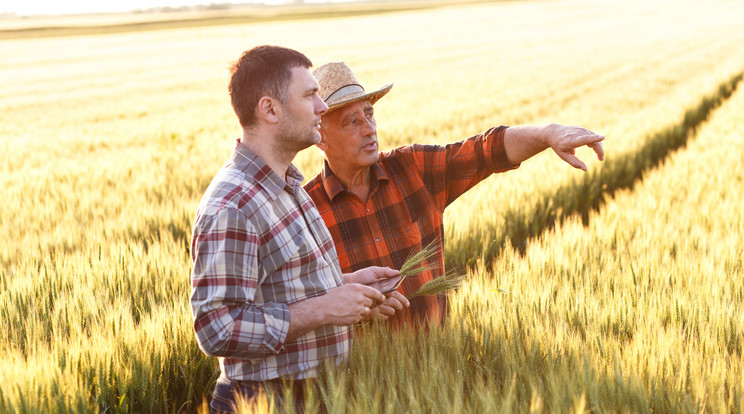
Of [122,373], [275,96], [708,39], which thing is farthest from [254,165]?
[708,39]

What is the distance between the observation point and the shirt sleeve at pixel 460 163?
2.91m

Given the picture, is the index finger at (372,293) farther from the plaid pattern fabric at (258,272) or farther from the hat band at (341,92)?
the hat band at (341,92)

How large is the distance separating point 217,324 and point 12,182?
220 inches

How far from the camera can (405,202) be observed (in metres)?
3.03

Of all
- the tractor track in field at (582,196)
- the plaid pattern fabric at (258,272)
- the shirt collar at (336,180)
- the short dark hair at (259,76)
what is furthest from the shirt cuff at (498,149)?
the short dark hair at (259,76)

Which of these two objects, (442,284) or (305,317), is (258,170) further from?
(442,284)

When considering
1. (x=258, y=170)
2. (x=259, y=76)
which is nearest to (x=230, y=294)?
(x=258, y=170)

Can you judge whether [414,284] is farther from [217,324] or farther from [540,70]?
[540,70]

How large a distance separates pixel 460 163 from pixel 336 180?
0.57 m

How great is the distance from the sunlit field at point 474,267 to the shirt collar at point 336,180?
2.04 feet

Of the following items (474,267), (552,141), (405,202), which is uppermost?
(552,141)

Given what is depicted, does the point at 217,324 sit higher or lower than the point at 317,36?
lower

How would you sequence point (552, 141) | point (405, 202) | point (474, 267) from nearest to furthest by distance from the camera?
1. point (552, 141)
2. point (405, 202)
3. point (474, 267)

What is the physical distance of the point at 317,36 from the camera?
42875mm
